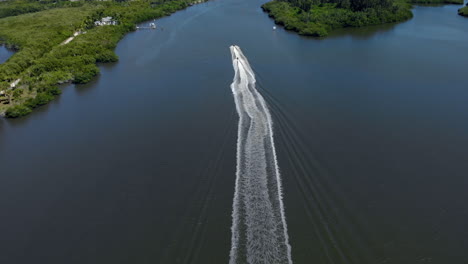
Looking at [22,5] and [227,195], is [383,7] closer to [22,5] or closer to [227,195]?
[227,195]

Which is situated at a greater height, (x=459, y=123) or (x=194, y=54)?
(x=194, y=54)

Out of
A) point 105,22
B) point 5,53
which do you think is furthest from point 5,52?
point 105,22

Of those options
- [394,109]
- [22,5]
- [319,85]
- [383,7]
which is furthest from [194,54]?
[22,5]

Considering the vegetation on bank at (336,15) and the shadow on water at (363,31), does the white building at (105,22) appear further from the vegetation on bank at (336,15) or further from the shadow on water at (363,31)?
the shadow on water at (363,31)

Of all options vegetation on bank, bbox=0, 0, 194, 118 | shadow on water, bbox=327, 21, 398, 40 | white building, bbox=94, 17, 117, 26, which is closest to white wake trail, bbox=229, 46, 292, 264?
vegetation on bank, bbox=0, 0, 194, 118

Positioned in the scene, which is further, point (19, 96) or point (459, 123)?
point (19, 96)

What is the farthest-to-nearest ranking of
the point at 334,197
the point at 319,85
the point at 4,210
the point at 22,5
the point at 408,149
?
the point at 22,5
the point at 319,85
the point at 408,149
the point at 4,210
the point at 334,197

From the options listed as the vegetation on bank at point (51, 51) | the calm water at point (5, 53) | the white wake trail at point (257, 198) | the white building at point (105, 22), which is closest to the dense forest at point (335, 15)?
the vegetation on bank at point (51, 51)
